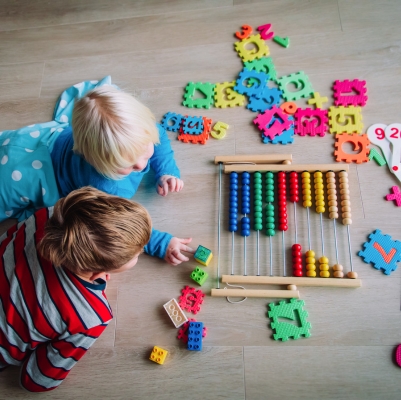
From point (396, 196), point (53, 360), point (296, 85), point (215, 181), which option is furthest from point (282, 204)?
point (53, 360)

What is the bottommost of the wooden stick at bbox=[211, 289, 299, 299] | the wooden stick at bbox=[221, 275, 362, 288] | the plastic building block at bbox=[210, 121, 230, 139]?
the wooden stick at bbox=[211, 289, 299, 299]

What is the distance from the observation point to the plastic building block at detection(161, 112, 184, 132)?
1180 mm

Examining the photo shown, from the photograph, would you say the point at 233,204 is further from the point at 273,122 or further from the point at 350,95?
the point at 350,95

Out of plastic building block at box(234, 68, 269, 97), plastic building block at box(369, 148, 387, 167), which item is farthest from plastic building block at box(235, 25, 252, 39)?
plastic building block at box(369, 148, 387, 167)

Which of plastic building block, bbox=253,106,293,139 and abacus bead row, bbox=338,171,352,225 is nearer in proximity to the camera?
abacus bead row, bbox=338,171,352,225

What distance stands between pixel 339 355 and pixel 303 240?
0.97ft

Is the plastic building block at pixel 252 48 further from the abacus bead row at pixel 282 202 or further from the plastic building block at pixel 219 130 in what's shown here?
the abacus bead row at pixel 282 202

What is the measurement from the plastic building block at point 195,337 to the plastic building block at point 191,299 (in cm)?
5

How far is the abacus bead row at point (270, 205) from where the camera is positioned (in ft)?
3.34

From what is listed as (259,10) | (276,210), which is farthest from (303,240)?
(259,10)

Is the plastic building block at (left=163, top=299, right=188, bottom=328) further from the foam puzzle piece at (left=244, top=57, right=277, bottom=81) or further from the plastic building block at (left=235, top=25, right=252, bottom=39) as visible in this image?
the plastic building block at (left=235, top=25, right=252, bottom=39)

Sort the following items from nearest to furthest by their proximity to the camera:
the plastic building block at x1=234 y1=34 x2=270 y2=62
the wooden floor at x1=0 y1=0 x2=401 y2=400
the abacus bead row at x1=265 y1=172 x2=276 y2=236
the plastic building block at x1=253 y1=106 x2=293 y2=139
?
the wooden floor at x1=0 y1=0 x2=401 y2=400 → the abacus bead row at x1=265 y1=172 x2=276 y2=236 → the plastic building block at x1=253 y1=106 x2=293 y2=139 → the plastic building block at x1=234 y1=34 x2=270 y2=62

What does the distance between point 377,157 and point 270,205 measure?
34 cm

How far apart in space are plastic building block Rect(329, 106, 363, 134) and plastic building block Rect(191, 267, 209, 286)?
0.57 meters
